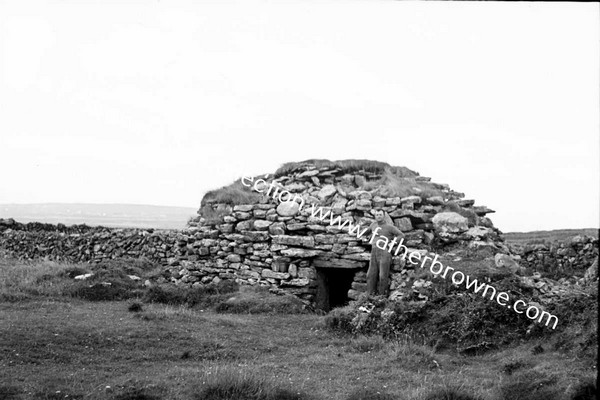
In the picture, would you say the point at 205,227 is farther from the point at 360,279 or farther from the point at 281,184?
the point at 360,279

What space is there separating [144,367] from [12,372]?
63.6 inches

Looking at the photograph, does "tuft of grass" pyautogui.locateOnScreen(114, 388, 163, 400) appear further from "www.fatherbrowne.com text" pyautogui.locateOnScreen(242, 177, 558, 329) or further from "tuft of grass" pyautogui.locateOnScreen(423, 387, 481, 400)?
"www.fatherbrowne.com text" pyautogui.locateOnScreen(242, 177, 558, 329)

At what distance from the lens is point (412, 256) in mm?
13844

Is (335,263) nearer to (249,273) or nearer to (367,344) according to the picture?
(249,273)

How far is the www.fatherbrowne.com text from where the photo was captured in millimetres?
10656

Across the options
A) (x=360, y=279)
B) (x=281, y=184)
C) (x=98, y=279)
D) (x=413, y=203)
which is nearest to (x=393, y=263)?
(x=360, y=279)

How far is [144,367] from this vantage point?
8.63 metres

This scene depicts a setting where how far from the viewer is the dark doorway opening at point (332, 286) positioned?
15163mm

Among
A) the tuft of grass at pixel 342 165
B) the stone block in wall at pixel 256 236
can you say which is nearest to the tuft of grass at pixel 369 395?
the stone block in wall at pixel 256 236

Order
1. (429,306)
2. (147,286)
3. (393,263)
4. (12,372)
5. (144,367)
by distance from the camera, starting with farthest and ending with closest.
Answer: (147,286), (393,263), (429,306), (144,367), (12,372)

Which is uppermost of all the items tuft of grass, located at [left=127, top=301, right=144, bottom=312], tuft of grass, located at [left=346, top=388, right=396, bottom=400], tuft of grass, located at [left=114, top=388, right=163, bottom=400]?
tuft of grass, located at [left=127, top=301, right=144, bottom=312]

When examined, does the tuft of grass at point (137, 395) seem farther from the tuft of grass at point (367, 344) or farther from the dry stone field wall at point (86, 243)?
the dry stone field wall at point (86, 243)

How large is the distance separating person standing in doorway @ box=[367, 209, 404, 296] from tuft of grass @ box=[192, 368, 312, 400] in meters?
6.22

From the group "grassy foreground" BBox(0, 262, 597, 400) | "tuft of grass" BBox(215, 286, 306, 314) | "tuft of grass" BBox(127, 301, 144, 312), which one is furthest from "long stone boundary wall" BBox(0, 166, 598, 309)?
"tuft of grass" BBox(127, 301, 144, 312)
